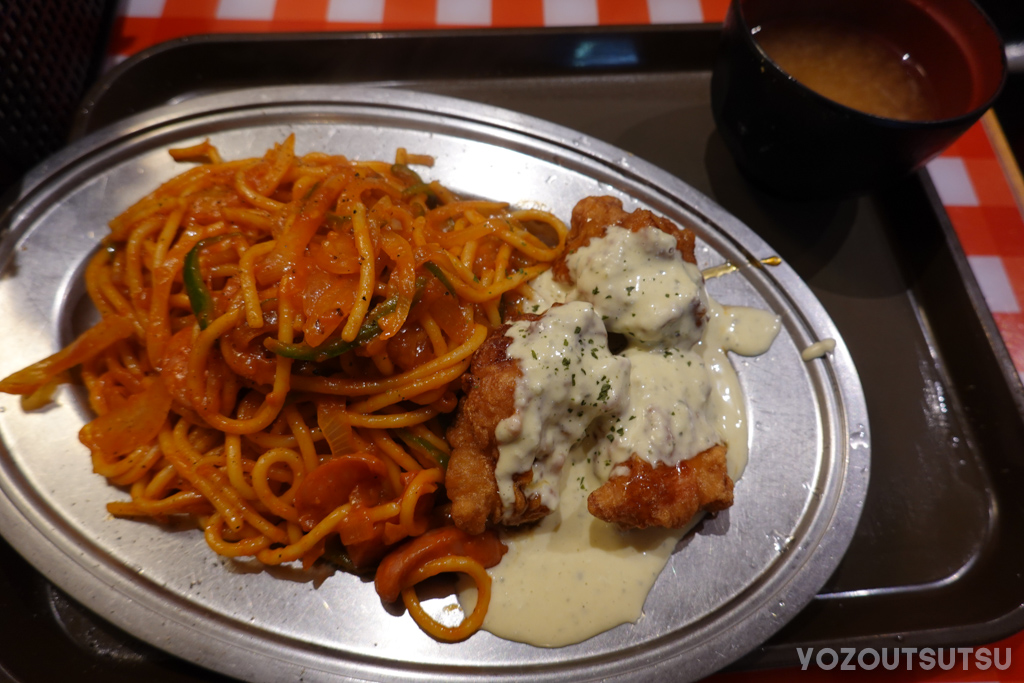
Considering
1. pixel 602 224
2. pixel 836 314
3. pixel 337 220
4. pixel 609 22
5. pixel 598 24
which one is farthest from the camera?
pixel 609 22

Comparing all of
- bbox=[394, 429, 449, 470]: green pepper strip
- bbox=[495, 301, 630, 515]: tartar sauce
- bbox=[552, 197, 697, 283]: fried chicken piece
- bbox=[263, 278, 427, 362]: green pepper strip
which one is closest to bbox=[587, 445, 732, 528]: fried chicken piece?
bbox=[495, 301, 630, 515]: tartar sauce

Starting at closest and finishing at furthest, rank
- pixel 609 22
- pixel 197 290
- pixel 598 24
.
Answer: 1. pixel 197 290
2. pixel 598 24
3. pixel 609 22

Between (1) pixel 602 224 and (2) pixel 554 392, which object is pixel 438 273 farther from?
(1) pixel 602 224

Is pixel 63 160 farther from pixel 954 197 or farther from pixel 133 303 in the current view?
pixel 954 197

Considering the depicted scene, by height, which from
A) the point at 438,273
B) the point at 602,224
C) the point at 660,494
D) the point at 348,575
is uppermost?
the point at 438,273

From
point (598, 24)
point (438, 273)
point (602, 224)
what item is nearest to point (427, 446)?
point (438, 273)

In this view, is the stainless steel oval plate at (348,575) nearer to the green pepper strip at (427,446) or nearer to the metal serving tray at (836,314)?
the metal serving tray at (836,314)

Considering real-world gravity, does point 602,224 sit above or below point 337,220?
below

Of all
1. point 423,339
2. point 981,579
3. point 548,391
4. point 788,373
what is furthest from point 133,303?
point 981,579
